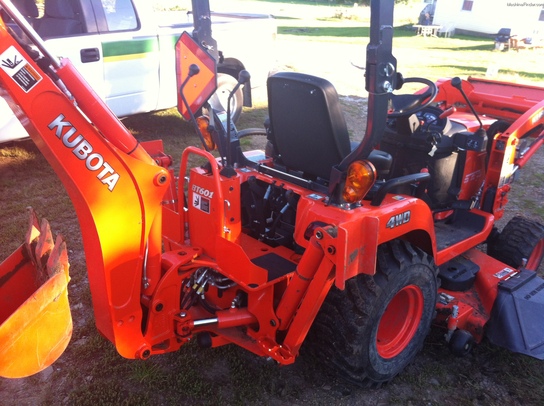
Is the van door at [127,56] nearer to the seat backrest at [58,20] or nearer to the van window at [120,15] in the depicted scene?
the van window at [120,15]

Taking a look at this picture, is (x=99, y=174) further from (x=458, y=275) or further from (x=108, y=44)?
(x=108, y=44)

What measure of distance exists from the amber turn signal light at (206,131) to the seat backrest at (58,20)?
3494 millimetres

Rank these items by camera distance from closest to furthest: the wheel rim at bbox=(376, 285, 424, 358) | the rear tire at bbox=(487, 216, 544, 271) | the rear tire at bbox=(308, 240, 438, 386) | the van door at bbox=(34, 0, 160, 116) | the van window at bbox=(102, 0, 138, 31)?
1. the rear tire at bbox=(308, 240, 438, 386)
2. the wheel rim at bbox=(376, 285, 424, 358)
3. the rear tire at bbox=(487, 216, 544, 271)
4. the van door at bbox=(34, 0, 160, 116)
5. the van window at bbox=(102, 0, 138, 31)

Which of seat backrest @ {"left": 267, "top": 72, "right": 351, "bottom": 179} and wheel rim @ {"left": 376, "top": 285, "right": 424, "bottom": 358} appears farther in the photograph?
wheel rim @ {"left": 376, "top": 285, "right": 424, "bottom": 358}

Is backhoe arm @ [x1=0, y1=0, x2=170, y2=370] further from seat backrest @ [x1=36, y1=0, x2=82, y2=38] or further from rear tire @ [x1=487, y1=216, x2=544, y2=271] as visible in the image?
seat backrest @ [x1=36, y1=0, x2=82, y2=38]

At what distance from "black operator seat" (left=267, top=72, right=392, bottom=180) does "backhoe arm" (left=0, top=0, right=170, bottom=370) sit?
2.87 feet

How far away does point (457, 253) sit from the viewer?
11.5 ft

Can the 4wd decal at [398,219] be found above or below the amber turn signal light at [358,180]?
below

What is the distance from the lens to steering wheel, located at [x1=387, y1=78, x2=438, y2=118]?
9.34 ft

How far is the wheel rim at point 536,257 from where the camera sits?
13.4 feet

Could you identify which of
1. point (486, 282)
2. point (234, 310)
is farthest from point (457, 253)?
point (234, 310)

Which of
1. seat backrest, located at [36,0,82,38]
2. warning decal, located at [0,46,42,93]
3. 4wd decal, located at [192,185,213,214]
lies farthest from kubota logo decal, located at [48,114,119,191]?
seat backrest, located at [36,0,82,38]

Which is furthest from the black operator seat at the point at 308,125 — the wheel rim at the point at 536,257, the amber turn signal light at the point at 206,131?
the wheel rim at the point at 536,257

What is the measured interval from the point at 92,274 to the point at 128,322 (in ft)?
0.93
